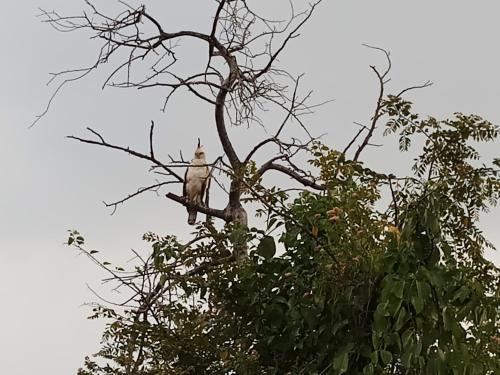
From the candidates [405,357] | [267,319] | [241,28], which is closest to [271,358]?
[267,319]

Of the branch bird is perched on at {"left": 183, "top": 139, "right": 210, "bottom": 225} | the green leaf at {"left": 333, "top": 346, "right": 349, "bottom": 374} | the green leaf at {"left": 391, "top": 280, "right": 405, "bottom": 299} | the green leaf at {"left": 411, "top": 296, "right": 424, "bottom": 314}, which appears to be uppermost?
the branch bird is perched on at {"left": 183, "top": 139, "right": 210, "bottom": 225}

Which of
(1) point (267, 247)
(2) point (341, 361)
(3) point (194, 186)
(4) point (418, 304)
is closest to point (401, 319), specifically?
(4) point (418, 304)

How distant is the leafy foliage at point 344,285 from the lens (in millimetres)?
2674

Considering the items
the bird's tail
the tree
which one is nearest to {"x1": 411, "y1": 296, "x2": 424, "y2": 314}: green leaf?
the tree

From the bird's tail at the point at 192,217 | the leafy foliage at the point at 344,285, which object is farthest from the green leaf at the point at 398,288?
the bird's tail at the point at 192,217

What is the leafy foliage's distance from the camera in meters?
2.67

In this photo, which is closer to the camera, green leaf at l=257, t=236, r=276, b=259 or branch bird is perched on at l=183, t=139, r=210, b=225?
green leaf at l=257, t=236, r=276, b=259

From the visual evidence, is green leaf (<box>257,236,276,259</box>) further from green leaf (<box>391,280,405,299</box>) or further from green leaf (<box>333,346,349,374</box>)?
green leaf (<box>391,280,405,299</box>)

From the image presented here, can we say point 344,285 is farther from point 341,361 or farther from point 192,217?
point 192,217

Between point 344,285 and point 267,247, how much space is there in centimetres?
35

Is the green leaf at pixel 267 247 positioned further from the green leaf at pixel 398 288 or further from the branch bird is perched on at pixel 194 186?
the branch bird is perched on at pixel 194 186

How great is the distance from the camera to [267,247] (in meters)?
3.18

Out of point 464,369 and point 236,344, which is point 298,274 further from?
point 464,369

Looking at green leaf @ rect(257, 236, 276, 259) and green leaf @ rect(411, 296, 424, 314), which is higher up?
green leaf @ rect(257, 236, 276, 259)
